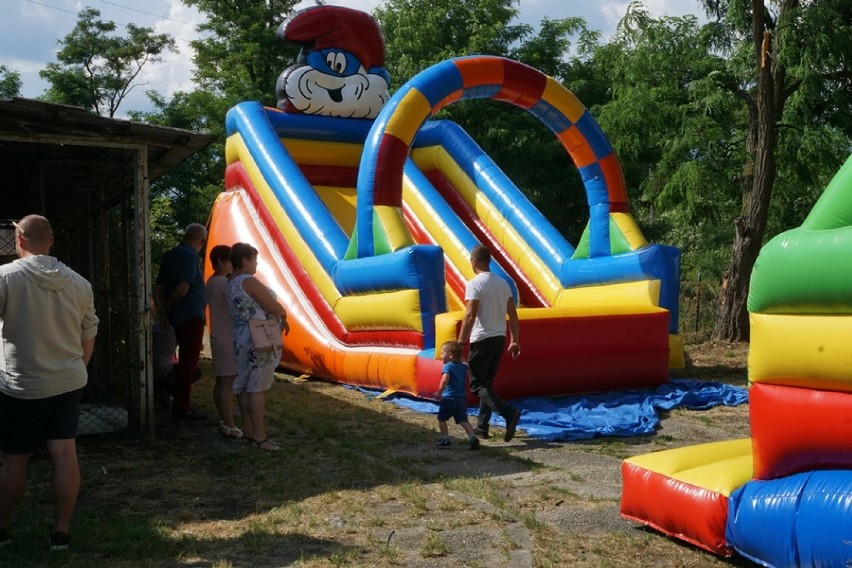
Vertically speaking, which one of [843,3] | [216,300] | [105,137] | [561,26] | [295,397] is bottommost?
[295,397]

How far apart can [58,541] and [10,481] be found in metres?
0.30

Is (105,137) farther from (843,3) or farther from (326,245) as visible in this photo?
(843,3)

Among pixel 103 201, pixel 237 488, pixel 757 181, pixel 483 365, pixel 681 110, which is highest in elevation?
pixel 681 110

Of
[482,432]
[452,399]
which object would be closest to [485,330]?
[452,399]

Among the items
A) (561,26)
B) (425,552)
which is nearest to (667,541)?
(425,552)

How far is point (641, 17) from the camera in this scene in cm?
1265

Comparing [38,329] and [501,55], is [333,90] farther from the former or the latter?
[501,55]

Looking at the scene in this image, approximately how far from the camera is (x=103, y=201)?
24.6ft

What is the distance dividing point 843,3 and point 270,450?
9.92 m

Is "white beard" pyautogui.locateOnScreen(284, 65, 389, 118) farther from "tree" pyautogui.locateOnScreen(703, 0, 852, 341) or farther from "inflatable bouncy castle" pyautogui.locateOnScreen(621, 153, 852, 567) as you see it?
"inflatable bouncy castle" pyautogui.locateOnScreen(621, 153, 852, 567)

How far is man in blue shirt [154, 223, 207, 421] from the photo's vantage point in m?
6.40

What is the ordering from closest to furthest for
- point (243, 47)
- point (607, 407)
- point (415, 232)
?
point (607, 407) < point (415, 232) < point (243, 47)

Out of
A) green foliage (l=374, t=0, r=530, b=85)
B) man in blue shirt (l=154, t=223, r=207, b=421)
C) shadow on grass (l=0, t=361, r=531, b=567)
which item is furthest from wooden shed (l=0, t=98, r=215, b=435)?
green foliage (l=374, t=0, r=530, b=85)

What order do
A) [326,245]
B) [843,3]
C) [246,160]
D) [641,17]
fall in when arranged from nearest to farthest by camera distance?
1. [326,245]
2. [246,160]
3. [843,3]
4. [641,17]
